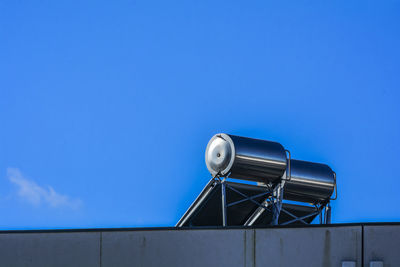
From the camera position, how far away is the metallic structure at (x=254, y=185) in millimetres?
17719

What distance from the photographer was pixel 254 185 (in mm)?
18531

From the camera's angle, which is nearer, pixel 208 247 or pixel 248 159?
pixel 208 247

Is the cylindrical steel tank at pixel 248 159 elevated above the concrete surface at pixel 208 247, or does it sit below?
above

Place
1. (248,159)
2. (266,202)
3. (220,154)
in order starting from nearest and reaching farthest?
1. (248,159)
2. (220,154)
3. (266,202)

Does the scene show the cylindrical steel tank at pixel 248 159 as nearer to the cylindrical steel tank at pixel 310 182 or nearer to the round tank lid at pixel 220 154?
the round tank lid at pixel 220 154

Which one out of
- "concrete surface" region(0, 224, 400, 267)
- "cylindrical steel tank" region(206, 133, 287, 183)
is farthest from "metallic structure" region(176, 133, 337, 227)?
"concrete surface" region(0, 224, 400, 267)

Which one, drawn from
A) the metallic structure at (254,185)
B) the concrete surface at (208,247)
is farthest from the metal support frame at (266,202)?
the concrete surface at (208,247)

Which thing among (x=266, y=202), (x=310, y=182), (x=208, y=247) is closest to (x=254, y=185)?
(x=266, y=202)

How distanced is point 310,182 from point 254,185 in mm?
2441

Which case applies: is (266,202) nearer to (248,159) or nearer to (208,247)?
(248,159)

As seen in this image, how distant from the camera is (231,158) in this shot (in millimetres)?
17594

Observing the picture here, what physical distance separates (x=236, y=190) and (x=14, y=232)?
24.1 feet

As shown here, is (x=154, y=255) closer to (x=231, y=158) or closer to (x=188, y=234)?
(x=188, y=234)

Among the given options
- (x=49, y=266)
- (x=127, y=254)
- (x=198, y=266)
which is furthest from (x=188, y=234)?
(x=49, y=266)
